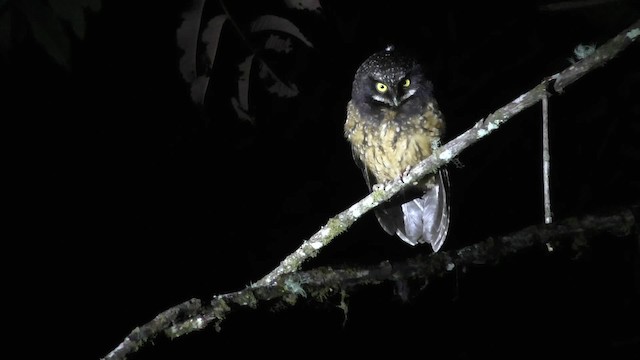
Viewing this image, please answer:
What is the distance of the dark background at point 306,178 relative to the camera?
2814 millimetres

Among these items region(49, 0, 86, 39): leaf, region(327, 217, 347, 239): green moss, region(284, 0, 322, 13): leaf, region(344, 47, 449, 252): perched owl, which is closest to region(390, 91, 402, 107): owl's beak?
region(344, 47, 449, 252): perched owl

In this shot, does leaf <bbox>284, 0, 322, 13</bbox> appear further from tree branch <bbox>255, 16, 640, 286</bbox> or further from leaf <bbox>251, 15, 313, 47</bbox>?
tree branch <bbox>255, 16, 640, 286</bbox>

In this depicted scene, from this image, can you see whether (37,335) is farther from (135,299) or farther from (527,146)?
(527,146)

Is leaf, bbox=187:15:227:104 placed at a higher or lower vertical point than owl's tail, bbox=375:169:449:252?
higher

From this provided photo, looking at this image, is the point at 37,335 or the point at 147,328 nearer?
the point at 147,328

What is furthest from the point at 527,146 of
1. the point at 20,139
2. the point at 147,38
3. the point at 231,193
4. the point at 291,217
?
the point at 20,139

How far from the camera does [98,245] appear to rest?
3.14 m

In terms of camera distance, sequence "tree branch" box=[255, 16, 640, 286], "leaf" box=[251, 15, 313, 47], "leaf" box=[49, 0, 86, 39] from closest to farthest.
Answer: "leaf" box=[49, 0, 86, 39]
"tree branch" box=[255, 16, 640, 286]
"leaf" box=[251, 15, 313, 47]

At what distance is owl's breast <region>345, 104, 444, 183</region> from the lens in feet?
9.48

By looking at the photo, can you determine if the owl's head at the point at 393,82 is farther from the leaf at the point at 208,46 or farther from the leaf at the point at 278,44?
the leaf at the point at 208,46

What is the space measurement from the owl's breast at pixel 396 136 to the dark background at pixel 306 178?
0.46 metres

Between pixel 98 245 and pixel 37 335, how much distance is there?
52 centimetres

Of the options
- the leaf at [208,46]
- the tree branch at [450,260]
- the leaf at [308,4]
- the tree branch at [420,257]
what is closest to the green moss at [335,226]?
the tree branch at [420,257]

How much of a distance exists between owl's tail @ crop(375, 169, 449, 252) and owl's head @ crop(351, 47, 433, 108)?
0.51 meters
